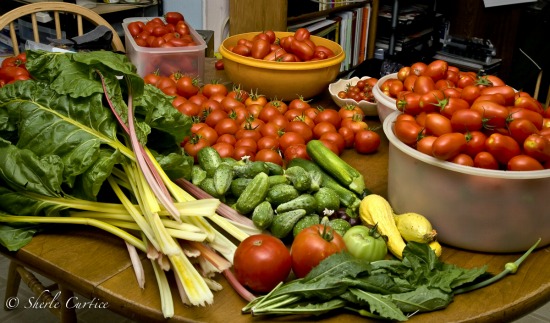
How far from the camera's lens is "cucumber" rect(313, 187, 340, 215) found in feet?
4.61

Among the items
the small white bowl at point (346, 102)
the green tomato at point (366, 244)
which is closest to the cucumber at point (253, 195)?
the green tomato at point (366, 244)

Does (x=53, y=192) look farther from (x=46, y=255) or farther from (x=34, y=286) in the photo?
(x=34, y=286)

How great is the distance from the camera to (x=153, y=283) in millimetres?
→ 1209

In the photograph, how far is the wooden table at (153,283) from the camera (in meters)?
1.13

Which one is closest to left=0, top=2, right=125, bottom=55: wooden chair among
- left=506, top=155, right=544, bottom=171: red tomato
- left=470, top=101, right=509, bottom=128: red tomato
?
left=470, top=101, right=509, bottom=128: red tomato

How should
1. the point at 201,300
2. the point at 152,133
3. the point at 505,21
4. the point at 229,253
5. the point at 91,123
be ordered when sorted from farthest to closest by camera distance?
the point at 505,21 → the point at 152,133 → the point at 91,123 → the point at 229,253 → the point at 201,300

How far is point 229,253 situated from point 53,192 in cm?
43

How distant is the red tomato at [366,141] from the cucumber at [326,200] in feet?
1.34

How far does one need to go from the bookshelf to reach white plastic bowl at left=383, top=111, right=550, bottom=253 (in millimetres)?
2395

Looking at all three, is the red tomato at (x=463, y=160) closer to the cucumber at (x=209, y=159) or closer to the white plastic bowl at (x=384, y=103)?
the white plastic bowl at (x=384, y=103)

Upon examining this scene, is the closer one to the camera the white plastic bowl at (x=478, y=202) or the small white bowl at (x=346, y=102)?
the white plastic bowl at (x=478, y=202)

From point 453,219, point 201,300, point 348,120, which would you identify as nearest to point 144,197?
point 201,300

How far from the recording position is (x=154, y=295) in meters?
1.17

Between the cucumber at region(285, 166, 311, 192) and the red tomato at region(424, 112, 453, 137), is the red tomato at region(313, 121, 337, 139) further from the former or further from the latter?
the red tomato at region(424, 112, 453, 137)
